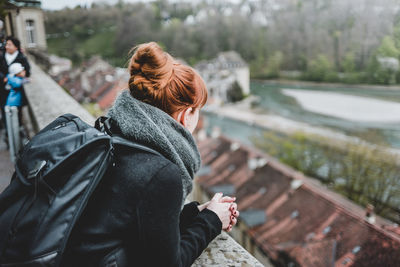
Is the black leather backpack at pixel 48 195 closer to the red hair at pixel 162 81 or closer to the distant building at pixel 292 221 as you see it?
the red hair at pixel 162 81

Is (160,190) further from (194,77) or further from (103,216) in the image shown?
(194,77)

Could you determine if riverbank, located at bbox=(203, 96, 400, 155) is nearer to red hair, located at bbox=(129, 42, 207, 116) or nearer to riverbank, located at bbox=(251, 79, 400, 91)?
riverbank, located at bbox=(251, 79, 400, 91)

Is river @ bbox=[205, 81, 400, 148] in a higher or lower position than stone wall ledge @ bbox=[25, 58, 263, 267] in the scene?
lower

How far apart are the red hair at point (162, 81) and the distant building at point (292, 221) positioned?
7.43m

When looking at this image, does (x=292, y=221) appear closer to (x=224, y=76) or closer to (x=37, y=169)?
(x=37, y=169)

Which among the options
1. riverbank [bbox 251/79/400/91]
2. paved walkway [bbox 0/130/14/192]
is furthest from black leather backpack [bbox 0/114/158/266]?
riverbank [bbox 251/79/400/91]

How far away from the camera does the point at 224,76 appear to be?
4259 cm

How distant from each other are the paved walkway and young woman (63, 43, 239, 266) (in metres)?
1.33

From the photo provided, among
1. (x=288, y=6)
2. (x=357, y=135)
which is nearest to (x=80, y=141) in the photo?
(x=357, y=135)

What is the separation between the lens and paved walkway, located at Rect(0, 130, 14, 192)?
2.12m

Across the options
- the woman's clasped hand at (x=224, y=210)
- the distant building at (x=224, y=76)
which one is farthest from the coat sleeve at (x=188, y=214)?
the distant building at (x=224, y=76)

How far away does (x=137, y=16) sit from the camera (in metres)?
61.0

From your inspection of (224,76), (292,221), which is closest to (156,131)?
(292,221)

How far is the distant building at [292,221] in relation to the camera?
7578mm
